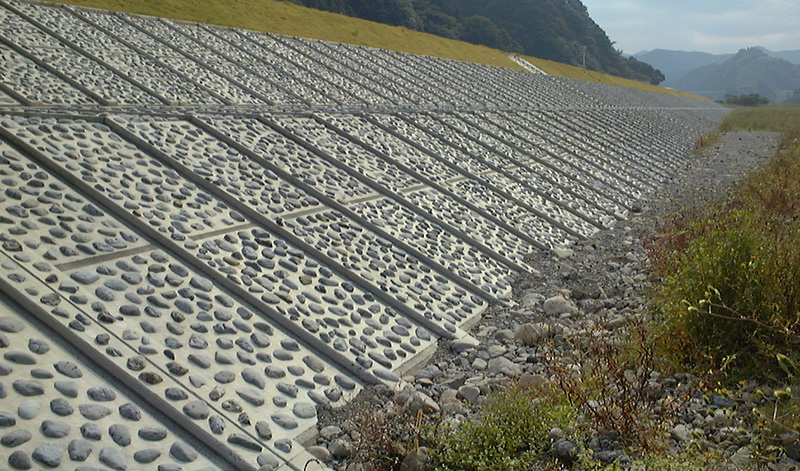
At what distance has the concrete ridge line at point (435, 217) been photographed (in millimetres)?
7195

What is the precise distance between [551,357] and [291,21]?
19.2 meters

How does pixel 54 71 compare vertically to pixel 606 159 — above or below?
above

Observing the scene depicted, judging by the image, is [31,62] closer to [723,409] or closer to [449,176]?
[449,176]

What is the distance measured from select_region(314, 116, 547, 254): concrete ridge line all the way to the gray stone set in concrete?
28 mm

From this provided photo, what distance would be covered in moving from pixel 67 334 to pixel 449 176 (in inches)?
238

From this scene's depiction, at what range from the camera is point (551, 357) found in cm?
416

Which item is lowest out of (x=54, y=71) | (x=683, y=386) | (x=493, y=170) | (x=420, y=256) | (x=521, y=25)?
(x=420, y=256)

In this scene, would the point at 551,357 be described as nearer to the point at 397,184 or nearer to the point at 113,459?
the point at 113,459

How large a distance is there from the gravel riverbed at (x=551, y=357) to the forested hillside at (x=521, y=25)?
62.2m

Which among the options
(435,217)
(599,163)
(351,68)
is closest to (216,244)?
(435,217)

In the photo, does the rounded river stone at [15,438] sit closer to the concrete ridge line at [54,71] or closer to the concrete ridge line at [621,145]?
the concrete ridge line at [54,71]

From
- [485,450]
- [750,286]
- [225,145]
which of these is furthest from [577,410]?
[225,145]

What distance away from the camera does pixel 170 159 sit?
5855 millimetres

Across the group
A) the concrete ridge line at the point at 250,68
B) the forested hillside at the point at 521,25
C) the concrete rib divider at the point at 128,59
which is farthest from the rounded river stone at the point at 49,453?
the forested hillside at the point at 521,25
